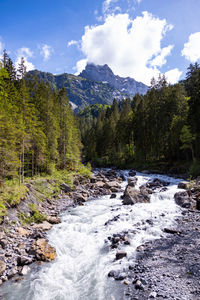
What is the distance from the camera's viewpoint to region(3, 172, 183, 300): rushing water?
6.36 m

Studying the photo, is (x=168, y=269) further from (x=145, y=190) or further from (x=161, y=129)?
(x=161, y=129)

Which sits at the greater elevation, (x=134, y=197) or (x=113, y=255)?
(x=134, y=197)

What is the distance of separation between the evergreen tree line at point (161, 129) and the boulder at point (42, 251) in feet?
97.9

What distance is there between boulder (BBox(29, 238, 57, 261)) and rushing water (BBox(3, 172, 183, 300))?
0.34 meters

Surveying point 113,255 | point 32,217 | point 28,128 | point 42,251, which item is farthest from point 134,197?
point 28,128

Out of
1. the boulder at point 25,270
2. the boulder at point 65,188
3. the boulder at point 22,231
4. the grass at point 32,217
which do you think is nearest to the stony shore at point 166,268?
the boulder at point 25,270

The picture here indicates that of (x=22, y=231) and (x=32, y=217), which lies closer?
(x=22, y=231)

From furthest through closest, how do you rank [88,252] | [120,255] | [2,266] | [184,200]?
[184,200]
[88,252]
[120,255]
[2,266]

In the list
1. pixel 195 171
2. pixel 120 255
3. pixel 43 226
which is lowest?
pixel 43 226

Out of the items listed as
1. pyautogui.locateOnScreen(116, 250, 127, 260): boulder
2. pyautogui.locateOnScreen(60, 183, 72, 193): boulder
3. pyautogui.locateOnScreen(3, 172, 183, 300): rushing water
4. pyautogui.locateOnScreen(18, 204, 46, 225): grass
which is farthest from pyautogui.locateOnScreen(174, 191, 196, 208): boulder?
pyautogui.locateOnScreen(60, 183, 72, 193): boulder

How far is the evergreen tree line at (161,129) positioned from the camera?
105 ft

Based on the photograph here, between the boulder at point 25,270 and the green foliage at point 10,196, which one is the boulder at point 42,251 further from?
the green foliage at point 10,196

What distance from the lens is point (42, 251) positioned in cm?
852

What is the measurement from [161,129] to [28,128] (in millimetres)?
33886
